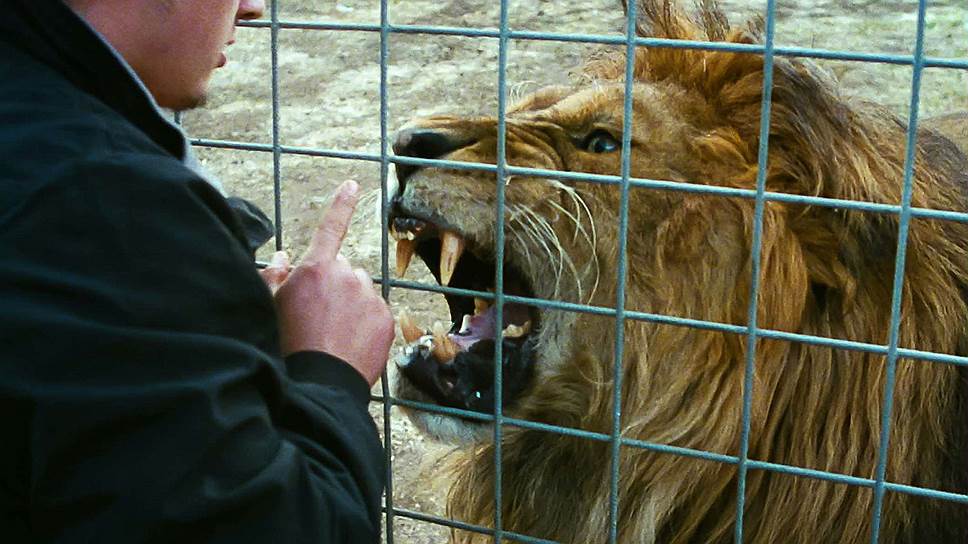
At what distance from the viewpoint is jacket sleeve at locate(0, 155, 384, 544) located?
3.98 ft

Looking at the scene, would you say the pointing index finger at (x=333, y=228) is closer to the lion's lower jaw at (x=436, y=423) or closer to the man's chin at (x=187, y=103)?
the man's chin at (x=187, y=103)

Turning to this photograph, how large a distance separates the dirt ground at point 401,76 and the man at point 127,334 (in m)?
3.03

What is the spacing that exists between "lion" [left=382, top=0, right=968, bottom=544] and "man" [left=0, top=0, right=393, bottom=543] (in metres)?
0.76

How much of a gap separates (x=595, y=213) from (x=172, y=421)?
1.19m

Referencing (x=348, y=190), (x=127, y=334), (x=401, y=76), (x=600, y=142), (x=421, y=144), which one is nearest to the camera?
(x=127, y=334)

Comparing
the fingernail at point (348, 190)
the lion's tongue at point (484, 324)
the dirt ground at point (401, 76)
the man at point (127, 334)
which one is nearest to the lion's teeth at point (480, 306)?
the lion's tongue at point (484, 324)

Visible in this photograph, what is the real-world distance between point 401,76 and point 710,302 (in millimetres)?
4988

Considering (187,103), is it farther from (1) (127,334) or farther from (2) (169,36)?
(1) (127,334)

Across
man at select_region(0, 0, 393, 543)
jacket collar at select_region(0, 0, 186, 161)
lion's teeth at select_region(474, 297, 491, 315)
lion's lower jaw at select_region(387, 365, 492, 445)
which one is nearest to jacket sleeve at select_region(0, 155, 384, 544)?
man at select_region(0, 0, 393, 543)

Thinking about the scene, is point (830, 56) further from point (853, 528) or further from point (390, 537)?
point (390, 537)

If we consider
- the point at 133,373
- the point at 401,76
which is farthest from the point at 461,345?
the point at 401,76

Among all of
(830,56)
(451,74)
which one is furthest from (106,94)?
(451,74)

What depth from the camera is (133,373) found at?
1.24 m

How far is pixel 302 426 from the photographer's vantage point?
1.45 meters
